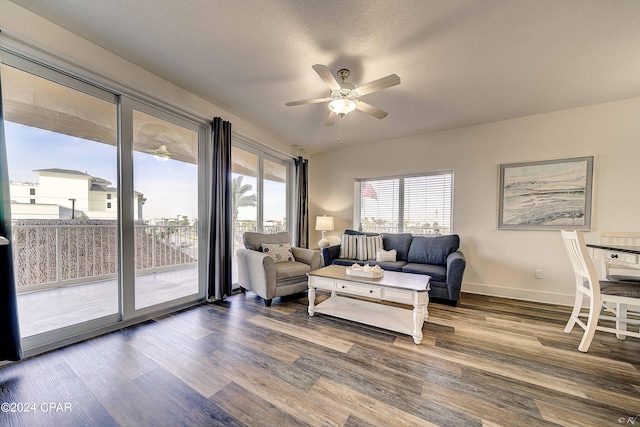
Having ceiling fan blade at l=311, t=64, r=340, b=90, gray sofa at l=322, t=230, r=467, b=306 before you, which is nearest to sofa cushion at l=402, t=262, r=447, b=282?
gray sofa at l=322, t=230, r=467, b=306

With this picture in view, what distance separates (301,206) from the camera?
4871 millimetres

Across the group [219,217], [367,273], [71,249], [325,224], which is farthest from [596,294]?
[71,249]

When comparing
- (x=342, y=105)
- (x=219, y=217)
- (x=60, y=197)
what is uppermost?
(x=342, y=105)

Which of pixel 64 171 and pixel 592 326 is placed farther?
pixel 64 171

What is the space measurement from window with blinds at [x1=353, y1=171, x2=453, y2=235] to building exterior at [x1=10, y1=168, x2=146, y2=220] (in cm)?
370

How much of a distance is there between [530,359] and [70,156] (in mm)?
4346

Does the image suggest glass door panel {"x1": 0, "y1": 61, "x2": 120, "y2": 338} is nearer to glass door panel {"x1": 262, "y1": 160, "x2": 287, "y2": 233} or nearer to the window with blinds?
glass door panel {"x1": 262, "y1": 160, "x2": 287, "y2": 233}

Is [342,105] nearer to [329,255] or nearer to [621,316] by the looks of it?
[329,255]

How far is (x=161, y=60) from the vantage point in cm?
228

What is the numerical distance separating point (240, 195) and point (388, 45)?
289 centimetres

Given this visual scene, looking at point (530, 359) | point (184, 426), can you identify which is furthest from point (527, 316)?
point (184, 426)

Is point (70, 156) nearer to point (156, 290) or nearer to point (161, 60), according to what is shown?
point (161, 60)

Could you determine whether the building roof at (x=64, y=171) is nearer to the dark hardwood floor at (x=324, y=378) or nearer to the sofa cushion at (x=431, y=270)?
the dark hardwood floor at (x=324, y=378)

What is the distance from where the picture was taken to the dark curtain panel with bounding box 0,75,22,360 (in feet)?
5.32
